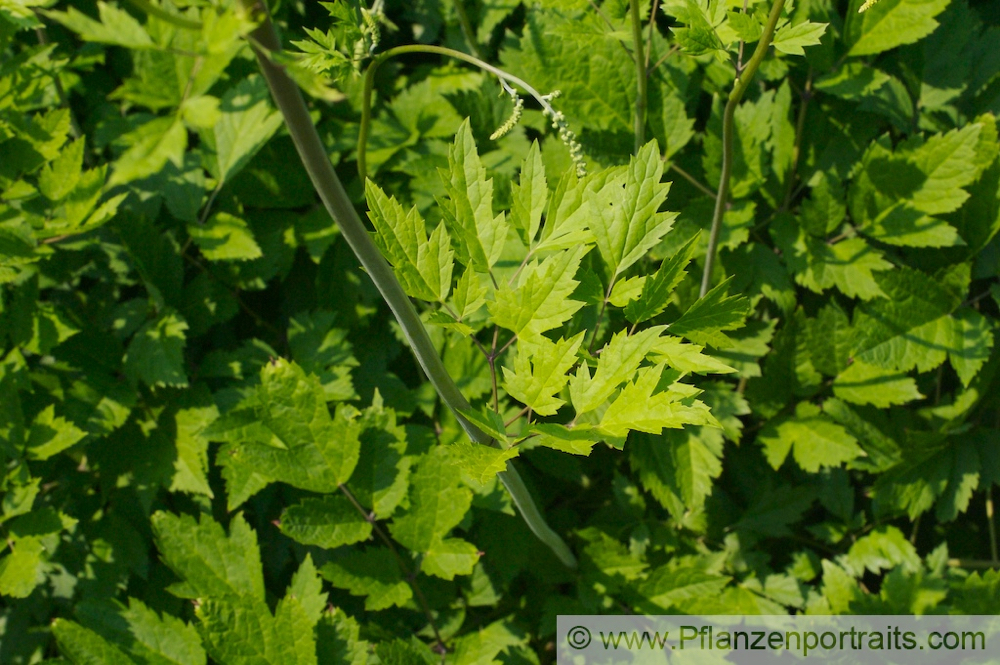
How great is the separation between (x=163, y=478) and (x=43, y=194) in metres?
0.84

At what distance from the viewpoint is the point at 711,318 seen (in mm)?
1387

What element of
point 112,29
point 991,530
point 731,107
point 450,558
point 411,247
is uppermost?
point 112,29

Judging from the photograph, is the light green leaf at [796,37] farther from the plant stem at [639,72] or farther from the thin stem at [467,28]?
the thin stem at [467,28]

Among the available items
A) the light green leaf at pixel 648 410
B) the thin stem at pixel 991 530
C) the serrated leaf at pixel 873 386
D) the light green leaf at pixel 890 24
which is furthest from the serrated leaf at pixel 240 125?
the thin stem at pixel 991 530

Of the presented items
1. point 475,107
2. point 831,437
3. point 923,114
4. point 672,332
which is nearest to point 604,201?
point 672,332

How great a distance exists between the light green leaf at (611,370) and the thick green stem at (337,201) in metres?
0.21

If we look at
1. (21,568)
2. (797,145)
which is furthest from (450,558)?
(797,145)

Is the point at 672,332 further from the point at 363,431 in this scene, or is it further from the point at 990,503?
the point at 990,503

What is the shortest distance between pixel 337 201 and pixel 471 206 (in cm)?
41

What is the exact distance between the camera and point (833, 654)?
6.45 feet

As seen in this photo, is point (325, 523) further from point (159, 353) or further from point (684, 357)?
point (684, 357)

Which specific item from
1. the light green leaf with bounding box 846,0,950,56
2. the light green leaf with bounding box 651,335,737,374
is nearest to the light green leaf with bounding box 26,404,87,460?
the light green leaf with bounding box 651,335,737,374

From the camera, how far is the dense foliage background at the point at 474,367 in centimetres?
184

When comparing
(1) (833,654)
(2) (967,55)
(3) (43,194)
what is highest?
(2) (967,55)
